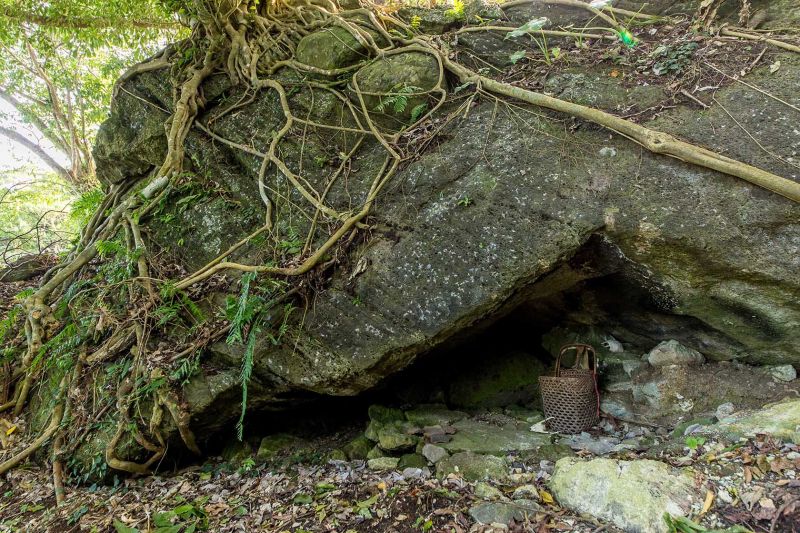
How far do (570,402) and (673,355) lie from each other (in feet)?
3.14

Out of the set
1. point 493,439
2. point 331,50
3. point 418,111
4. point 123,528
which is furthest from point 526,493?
point 331,50

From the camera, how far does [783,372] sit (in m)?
3.25

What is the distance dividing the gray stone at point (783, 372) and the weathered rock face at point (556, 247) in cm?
6

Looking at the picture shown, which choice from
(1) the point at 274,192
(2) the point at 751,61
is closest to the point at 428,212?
(1) the point at 274,192

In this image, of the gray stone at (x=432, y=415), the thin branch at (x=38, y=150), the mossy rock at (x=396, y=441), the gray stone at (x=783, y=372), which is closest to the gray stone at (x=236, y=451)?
the mossy rock at (x=396, y=441)

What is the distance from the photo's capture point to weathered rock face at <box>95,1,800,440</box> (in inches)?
118

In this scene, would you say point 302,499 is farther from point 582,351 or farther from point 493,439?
point 582,351

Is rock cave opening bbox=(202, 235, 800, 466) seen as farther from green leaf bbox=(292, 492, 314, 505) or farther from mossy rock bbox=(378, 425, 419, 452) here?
green leaf bbox=(292, 492, 314, 505)

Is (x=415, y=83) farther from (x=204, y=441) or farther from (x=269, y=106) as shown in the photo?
(x=204, y=441)

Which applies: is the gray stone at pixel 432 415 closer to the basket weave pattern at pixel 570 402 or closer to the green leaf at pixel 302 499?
the basket weave pattern at pixel 570 402

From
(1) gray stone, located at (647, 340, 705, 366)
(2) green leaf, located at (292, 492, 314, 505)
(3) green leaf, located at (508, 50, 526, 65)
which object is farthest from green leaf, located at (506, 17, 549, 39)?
(2) green leaf, located at (292, 492, 314, 505)

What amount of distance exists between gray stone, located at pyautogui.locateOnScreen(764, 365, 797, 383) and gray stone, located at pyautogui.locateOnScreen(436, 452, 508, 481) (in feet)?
6.74

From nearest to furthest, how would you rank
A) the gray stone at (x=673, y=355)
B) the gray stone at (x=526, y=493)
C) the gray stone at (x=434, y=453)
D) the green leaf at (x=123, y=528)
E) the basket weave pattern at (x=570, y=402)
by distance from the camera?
1. the gray stone at (x=526, y=493)
2. the green leaf at (x=123, y=528)
3. the gray stone at (x=434, y=453)
4. the basket weave pattern at (x=570, y=402)
5. the gray stone at (x=673, y=355)

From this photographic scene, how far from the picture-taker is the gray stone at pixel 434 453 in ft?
10.8
